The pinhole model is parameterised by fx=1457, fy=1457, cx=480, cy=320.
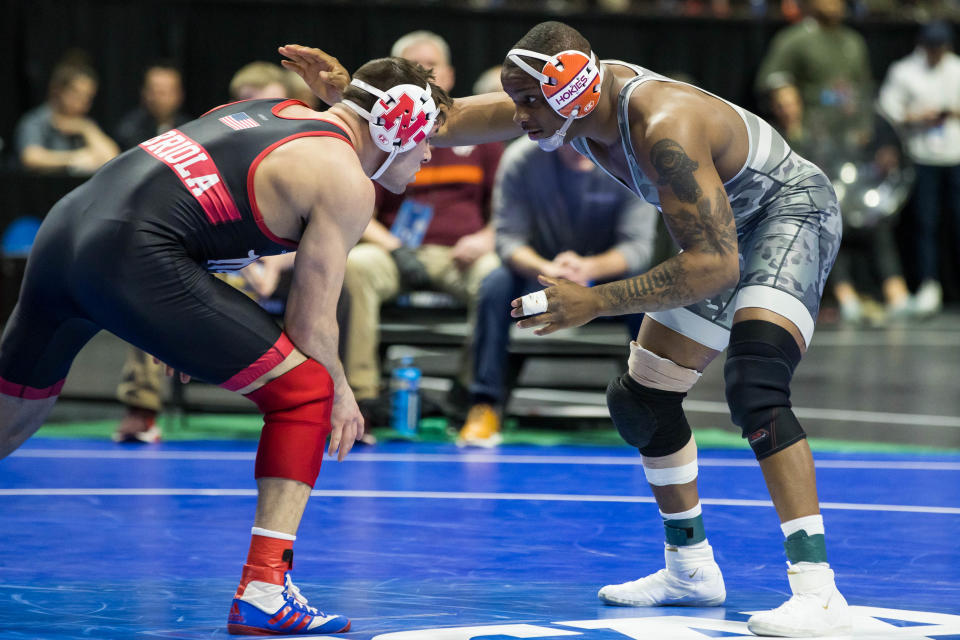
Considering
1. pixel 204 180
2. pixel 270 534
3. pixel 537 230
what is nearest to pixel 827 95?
pixel 537 230

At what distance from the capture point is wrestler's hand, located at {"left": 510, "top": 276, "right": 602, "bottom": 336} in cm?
347

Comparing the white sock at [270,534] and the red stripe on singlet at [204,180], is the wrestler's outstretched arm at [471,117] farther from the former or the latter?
the white sock at [270,534]

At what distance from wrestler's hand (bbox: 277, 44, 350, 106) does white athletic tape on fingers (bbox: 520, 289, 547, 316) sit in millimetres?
1050

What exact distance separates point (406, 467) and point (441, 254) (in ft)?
5.27

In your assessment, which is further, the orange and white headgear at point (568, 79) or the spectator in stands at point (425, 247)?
the spectator in stands at point (425, 247)

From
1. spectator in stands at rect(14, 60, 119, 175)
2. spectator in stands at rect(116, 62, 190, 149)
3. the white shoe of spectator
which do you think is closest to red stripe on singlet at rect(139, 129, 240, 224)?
spectator in stands at rect(116, 62, 190, 149)

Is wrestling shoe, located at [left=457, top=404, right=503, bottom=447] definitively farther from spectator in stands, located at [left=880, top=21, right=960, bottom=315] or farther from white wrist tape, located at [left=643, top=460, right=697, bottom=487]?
spectator in stands, located at [left=880, top=21, right=960, bottom=315]

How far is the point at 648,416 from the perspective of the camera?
3.99 m

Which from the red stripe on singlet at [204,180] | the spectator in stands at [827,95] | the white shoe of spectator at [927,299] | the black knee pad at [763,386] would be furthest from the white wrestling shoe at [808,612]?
the white shoe of spectator at [927,299]

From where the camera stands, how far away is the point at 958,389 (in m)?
8.77

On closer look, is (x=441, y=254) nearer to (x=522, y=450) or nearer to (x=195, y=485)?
(x=522, y=450)

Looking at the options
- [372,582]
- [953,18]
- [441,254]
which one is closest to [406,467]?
[441,254]

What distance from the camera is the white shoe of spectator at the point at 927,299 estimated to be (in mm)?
12883

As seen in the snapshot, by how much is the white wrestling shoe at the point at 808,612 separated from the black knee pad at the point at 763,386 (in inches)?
12.2
